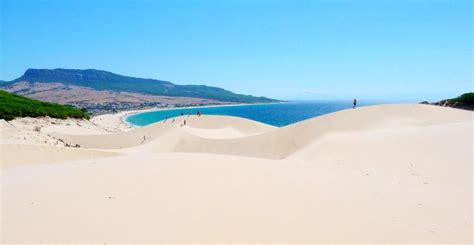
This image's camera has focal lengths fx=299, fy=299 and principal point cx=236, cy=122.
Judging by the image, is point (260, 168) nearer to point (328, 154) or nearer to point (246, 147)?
point (328, 154)

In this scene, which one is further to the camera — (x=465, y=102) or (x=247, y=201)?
(x=465, y=102)

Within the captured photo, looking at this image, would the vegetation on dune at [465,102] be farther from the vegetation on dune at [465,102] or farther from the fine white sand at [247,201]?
the fine white sand at [247,201]

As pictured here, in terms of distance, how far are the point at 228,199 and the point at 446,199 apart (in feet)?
14.4

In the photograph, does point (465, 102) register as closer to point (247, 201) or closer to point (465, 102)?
point (465, 102)

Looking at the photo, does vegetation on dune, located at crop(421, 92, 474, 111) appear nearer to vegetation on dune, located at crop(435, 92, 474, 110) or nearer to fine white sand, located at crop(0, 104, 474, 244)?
vegetation on dune, located at crop(435, 92, 474, 110)

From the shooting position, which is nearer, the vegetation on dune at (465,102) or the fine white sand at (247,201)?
the fine white sand at (247,201)

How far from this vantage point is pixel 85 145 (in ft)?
107

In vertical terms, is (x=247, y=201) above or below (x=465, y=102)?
below

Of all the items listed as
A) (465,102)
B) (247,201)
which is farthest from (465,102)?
(247,201)

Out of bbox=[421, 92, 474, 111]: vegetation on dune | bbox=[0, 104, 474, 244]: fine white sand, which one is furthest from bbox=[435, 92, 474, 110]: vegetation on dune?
bbox=[0, 104, 474, 244]: fine white sand

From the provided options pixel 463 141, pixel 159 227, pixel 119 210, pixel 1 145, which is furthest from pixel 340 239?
pixel 1 145

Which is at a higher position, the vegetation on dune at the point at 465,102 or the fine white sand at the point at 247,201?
the vegetation on dune at the point at 465,102

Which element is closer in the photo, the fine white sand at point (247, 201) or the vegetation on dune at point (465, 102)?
the fine white sand at point (247, 201)

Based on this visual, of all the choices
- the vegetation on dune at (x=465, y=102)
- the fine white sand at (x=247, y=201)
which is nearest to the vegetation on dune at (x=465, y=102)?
the vegetation on dune at (x=465, y=102)
